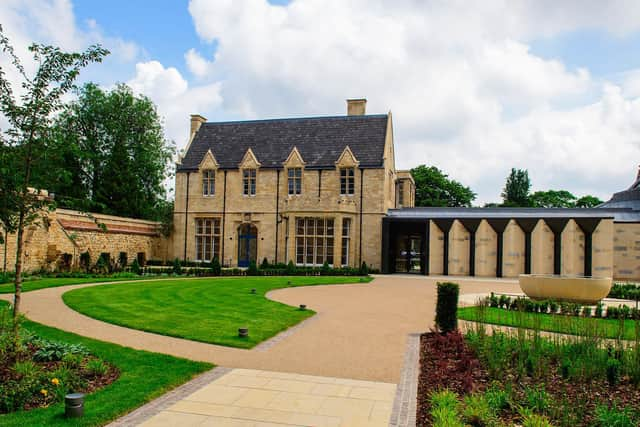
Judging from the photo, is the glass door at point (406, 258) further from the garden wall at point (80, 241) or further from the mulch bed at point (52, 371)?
the mulch bed at point (52, 371)

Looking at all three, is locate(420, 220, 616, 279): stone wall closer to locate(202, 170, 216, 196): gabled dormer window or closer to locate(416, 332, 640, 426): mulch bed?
locate(202, 170, 216, 196): gabled dormer window

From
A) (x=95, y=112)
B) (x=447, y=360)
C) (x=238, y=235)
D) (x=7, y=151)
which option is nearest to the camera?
(x=7, y=151)

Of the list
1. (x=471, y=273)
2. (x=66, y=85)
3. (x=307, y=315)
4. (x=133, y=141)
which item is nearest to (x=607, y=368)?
(x=307, y=315)

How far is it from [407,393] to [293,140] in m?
30.7

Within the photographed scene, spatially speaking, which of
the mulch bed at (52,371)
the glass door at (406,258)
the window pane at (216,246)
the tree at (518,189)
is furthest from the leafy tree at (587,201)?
the mulch bed at (52,371)

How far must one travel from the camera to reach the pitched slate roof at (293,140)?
3450 centimetres

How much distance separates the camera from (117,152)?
42.3 m

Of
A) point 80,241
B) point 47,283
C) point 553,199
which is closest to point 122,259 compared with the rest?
point 80,241

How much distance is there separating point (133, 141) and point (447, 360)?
4076 cm

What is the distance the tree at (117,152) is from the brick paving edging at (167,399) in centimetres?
3731

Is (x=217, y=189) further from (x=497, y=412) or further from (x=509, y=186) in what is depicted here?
(x=509, y=186)

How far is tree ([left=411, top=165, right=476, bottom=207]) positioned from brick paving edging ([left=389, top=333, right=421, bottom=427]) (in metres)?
53.7

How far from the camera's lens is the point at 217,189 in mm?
36438

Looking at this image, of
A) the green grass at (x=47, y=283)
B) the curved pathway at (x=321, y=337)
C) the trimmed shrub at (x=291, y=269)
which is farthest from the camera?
the trimmed shrub at (x=291, y=269)
